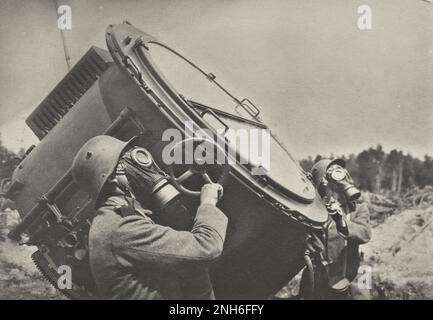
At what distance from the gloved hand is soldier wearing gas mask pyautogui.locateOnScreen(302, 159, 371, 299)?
3.11 ft

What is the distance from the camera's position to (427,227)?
546cm

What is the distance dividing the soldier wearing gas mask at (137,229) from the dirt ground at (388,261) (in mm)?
1365

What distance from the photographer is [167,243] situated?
162 inches

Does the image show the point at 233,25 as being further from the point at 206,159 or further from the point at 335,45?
the point at 206,159

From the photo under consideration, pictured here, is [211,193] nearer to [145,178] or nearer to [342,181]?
[145,178]

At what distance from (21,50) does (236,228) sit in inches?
102

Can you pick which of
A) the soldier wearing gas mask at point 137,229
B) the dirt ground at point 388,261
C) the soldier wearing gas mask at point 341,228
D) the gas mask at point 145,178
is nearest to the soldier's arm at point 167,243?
the soldier wearing gas mask at point 137,229

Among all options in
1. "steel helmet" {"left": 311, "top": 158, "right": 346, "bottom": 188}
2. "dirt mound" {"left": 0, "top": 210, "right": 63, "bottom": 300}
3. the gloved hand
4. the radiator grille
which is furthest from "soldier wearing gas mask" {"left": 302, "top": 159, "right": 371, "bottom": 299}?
"dirt mound" {"left": 0, "top": 210, "right": 63, "bottom": 300}

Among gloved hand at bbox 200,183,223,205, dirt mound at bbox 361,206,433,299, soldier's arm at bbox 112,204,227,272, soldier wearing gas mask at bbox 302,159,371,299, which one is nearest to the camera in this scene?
soldier's arm at bbox 112,204,227,272

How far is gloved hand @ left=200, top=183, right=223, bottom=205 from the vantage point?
4.18 meters

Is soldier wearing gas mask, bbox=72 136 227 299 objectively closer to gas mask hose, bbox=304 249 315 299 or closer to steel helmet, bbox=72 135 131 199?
steel helmet, bbox=72 135 131 199

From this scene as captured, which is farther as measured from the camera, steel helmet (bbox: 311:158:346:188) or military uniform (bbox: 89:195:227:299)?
steel helmet (bbox: 311:158:346:188)

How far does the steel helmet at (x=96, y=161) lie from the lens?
4.17m

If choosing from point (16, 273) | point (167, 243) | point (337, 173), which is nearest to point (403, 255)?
point (337, 173)
